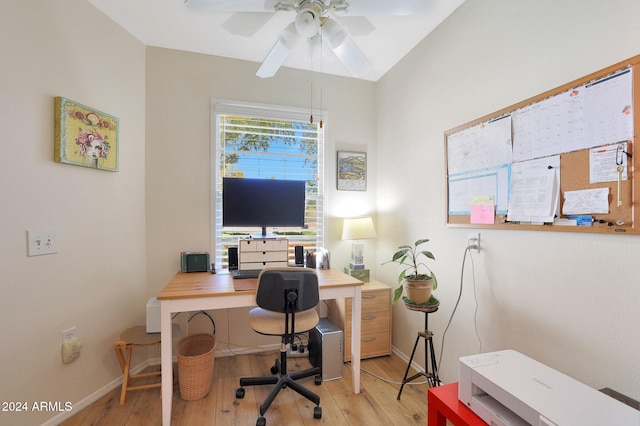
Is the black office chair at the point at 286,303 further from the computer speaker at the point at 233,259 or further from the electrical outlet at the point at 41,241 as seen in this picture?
the electrical outlet at the point at 41,241

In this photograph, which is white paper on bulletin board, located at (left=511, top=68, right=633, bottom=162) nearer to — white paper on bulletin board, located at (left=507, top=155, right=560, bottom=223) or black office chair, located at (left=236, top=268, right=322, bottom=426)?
white paper on bulletin board, located at (left=507, top=155, right=560, bottom=223)

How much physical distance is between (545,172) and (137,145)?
278cm

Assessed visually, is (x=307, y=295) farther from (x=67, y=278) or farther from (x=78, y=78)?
(x=78, y=78)

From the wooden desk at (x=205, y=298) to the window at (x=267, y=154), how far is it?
1.87ft

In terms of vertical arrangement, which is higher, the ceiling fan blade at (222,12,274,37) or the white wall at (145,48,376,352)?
the ceiling fan blade at (222,12,274,37)

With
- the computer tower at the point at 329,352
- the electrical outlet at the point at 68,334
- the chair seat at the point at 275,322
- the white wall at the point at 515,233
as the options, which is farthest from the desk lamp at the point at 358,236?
the electrical outlet at the point at 68,334

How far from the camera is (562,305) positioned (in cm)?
128

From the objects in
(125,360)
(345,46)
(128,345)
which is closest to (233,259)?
(128,345)

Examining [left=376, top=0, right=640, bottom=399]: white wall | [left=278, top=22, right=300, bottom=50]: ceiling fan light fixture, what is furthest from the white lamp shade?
[left=278, top=22, right=300, bottom=50]: ceiling fan light fixture

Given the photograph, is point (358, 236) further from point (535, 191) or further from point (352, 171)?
point (535, 191)

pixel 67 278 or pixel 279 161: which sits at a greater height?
pixel 279 161

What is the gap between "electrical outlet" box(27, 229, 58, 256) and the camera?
1507 mm

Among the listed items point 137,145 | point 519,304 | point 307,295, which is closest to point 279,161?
point 137,145

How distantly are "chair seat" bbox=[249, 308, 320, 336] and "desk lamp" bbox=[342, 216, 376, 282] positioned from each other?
774mm
